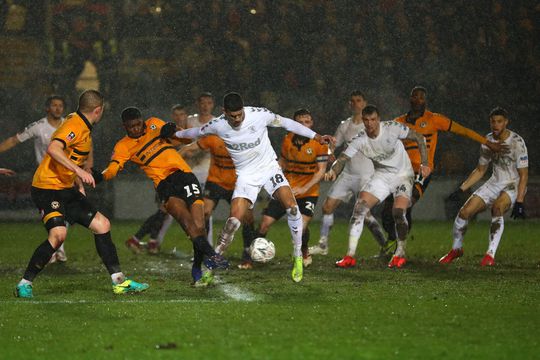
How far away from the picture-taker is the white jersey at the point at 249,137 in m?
10.1

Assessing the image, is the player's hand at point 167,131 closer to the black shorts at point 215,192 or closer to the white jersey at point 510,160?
the black shorts at point 215,192

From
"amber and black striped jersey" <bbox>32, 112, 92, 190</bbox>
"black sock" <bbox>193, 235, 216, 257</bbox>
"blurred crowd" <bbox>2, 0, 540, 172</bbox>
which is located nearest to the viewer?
"amber and black striped jersey" <bbox>32, 112, 92, 190</bbox>

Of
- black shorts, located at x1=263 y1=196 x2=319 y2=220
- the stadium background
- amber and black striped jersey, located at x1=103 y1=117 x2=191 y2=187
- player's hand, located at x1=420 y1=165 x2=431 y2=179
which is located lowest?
black shorts, located at x1=263 y1=196 x2=319 y2=220

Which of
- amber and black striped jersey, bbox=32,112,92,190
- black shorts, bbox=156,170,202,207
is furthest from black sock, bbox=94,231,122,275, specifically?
black shorts, bbox=156,170,202,207

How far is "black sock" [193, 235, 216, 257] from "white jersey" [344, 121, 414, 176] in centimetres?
276

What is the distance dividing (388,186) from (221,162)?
2091mm

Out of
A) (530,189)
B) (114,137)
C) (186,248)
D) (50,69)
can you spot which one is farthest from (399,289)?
(50,69)

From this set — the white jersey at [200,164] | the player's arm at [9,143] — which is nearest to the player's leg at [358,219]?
the white jersey at [200,164]

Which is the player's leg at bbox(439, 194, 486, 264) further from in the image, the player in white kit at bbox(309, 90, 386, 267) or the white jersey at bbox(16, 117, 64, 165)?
the white jersey at bbox(16, 117, 64, 165)

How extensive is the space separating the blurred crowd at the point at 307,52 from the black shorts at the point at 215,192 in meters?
7.36

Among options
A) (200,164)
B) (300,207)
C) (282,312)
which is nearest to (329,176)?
(300,207)

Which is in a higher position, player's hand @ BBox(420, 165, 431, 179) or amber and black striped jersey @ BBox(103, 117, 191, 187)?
amber and black striped jersey @ BBox(103, 117, 191, 187)

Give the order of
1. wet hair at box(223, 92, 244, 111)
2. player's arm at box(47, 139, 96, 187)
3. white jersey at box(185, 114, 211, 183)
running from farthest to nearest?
white jersey at box(185, 114, 211, 183)
wet hair at box(223, 92, 244, 111)
player's arm at box(47, 139, 96, 187)

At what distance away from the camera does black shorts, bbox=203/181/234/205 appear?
1226 centimetres
